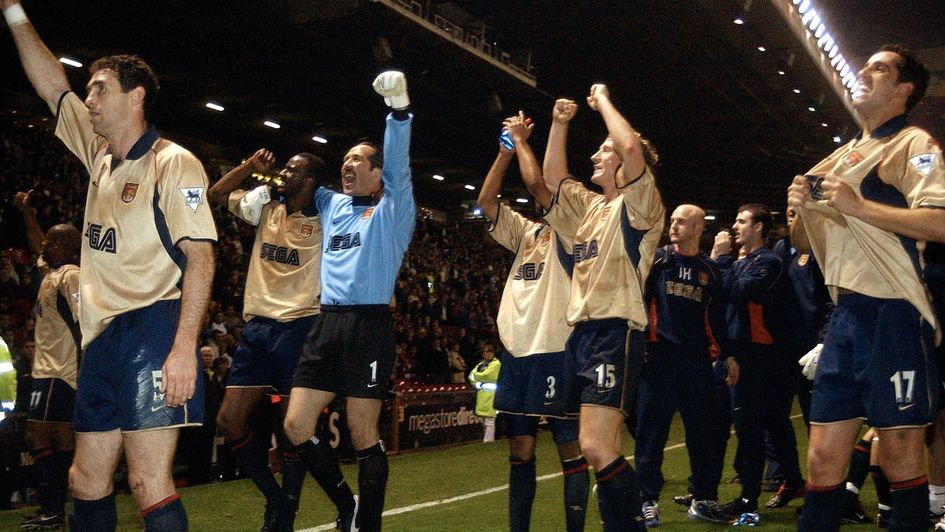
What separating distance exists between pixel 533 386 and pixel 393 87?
1.89 metres

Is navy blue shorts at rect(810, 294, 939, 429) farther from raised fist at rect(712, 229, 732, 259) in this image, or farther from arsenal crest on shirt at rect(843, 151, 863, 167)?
raised fist at rect(712, 229, 732, 259)

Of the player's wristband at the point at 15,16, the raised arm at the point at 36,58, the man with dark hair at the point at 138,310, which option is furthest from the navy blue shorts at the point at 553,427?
the player's wristband at the point at 15,16

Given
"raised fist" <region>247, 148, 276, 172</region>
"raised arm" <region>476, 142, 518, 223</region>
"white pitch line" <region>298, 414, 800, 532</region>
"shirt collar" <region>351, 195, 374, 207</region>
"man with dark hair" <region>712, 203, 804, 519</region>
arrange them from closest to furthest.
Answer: "shirt collar" <region>351, 195, 374, 207</region> → "raised arm" <region>476, 142, 518, 223</region> → "raised fist" <region>247, 148, 276, 172</region> → "white pitch line" <region>298, 414, 800, 532</region> → "man with dark hair" <region>712, 203, 804, 519</region>

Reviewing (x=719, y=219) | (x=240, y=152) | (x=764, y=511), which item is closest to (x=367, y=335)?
(x=764, y=511)

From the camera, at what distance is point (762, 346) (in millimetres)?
6934

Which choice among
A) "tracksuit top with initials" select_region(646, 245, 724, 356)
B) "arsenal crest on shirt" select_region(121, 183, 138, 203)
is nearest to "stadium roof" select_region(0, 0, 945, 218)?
"tracksuit top with initials" select_region(646, 245, 724, 356)

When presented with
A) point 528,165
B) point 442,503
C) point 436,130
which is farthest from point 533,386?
point 436,130

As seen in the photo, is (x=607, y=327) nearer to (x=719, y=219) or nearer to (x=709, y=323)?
(x=709, y=323)

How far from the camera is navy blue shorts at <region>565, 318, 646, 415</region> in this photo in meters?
4.46

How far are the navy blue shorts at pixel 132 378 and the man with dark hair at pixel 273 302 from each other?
219 centimetres

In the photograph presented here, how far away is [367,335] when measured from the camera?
5.06 meters

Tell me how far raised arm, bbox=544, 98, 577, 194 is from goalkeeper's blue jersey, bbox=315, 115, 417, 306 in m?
0.84

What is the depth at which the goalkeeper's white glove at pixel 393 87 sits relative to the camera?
4.63 meters

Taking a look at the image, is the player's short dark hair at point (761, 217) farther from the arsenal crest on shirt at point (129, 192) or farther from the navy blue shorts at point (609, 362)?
the arsenal crest on shirt at point (129, 192)
